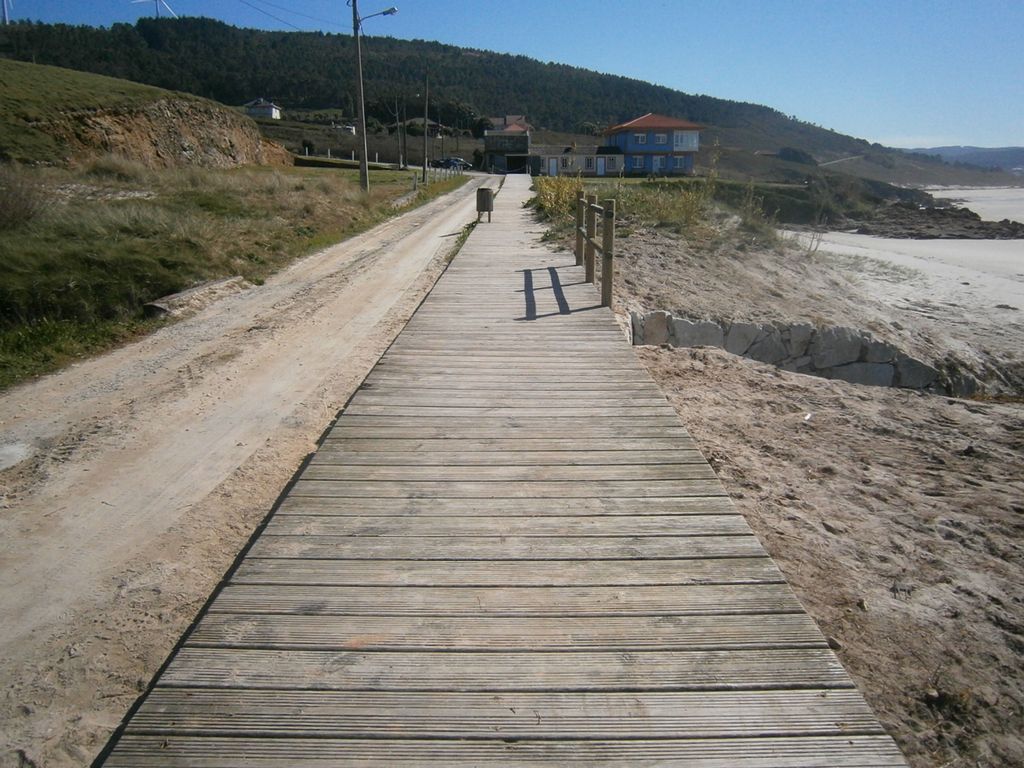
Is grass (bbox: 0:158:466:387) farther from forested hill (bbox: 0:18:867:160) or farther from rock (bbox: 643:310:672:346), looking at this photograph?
forested hill (bbox: 0:18:867:160)

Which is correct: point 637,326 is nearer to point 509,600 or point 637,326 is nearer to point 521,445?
point 521,445

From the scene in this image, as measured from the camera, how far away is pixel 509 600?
9.45 feet

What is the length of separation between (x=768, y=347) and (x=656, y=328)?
237cm

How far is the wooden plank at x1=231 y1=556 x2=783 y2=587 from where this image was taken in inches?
118

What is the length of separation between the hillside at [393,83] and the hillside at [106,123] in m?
54.9

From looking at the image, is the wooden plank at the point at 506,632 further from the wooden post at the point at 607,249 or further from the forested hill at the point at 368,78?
the forested hill at the point at 368,78

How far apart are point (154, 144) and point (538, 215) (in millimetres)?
27079

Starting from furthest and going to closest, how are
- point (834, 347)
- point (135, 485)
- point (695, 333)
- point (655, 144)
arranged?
point (655, 144)
point (834, 347)
point (695, 333)
point (135, 485)

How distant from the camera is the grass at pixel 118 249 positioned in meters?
9.16

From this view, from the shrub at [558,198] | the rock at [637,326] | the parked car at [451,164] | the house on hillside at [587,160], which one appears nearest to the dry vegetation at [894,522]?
the rock at [637,326]

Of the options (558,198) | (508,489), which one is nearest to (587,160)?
(558,198)

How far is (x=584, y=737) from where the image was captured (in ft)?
7.22

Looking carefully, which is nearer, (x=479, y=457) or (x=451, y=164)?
(x=479, y=457)

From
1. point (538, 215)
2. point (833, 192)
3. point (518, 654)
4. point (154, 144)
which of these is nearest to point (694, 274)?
point (538, 215)
